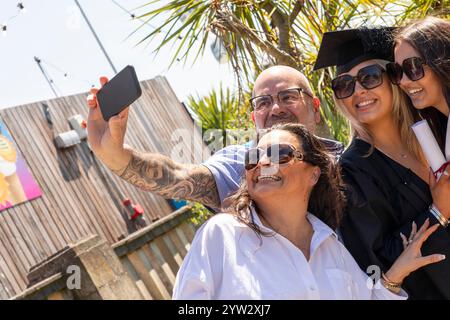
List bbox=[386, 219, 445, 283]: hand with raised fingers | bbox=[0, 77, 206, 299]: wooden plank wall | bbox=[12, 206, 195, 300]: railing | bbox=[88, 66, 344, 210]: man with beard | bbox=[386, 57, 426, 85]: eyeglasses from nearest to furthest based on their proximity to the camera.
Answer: bbox=[386, 219, 445, 283]: hand with raised fingers, bbox=[88, 66, 344, 210]: man with beard, bbox=[386, 57, 426, 85]: eyeglasses, bbox=[12, 206, 195, 300]: railing, bbox=[0, 77, 206, 299]: wooden plank wall

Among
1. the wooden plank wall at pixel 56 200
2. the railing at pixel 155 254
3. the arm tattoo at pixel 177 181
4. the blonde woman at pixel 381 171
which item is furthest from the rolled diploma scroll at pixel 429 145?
the wooden plank wall at pixel 56 200

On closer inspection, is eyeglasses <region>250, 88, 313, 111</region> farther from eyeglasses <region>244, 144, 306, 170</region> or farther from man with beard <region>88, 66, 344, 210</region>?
eyeglasses <region>244, 144, 306, 170</region>

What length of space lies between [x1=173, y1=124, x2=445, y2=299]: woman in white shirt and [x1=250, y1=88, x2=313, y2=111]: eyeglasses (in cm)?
41

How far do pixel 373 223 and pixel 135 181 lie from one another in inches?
34.7

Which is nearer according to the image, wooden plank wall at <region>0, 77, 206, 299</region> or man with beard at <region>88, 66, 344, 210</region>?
man with beard at <region>88, 66, 344, 210</region>

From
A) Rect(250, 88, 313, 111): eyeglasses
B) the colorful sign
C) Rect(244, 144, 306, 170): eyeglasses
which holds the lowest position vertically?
Rect(244, 144, 306, 170): eyeglasses

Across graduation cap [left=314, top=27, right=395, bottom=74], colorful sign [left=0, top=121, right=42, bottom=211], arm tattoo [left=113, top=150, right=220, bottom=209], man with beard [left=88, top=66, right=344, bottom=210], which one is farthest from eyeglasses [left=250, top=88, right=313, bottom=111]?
colorful sign [left=0, top=121, right=42, bottom=211]

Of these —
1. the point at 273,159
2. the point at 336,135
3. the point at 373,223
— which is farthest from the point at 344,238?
the point at 336,135

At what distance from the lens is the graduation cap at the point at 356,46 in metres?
2.51

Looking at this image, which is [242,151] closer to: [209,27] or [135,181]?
[135,181]

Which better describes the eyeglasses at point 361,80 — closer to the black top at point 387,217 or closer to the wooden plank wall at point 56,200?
the black top at point 387,217

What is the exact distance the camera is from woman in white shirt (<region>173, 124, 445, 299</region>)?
1.82 m

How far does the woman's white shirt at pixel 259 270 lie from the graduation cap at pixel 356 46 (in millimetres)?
833
